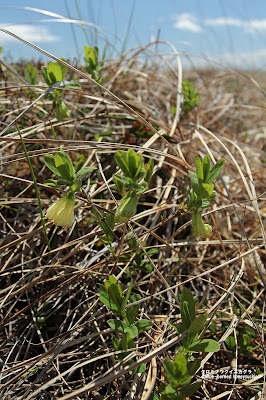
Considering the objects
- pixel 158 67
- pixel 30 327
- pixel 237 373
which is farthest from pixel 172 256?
pixel 158 67

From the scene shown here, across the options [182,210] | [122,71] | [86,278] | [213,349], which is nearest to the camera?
[213,349]

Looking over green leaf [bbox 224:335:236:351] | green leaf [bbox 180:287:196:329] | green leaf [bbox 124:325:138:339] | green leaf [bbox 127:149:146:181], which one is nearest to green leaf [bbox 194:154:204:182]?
green leaf [bbox 127:149:146:181]

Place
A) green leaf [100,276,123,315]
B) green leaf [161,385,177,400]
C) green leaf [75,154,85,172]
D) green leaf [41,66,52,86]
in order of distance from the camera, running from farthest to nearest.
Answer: green leaf [75,154,85,172]
green leaf [41,66,52,86]
green leaf [100,276,123,315]
green leaf [161,385,177,400]

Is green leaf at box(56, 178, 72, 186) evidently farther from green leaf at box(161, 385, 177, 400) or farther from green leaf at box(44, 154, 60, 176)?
green leaf at box(161, 385, 177, 400)

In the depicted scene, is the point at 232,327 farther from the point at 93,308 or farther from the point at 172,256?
the point at 93,308

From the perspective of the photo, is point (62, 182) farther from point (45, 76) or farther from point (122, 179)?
point (45, 76)

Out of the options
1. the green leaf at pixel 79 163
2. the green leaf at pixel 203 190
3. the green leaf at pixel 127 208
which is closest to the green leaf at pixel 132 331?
the green leaf at pixel 127 208
